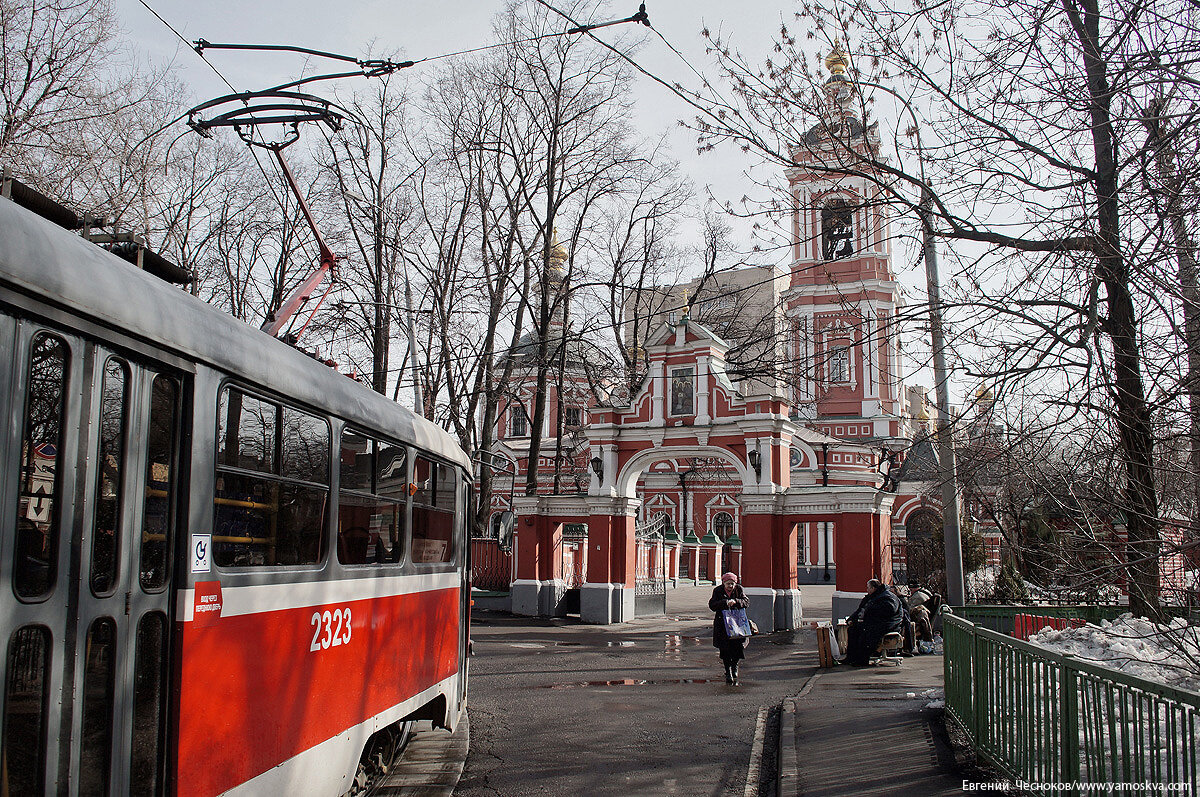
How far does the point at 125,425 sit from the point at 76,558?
586 millimetres

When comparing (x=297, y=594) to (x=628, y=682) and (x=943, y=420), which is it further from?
(x=628, y=682)

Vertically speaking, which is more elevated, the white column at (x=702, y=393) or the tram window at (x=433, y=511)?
the white column at (x=702, y=393)

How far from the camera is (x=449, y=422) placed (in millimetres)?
27047

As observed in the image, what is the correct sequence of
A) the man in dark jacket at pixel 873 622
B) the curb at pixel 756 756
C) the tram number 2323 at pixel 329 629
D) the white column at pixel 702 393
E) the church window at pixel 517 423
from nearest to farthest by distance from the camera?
the tram number 2323 at pixel 329 629 → the curb at pixel 756 756 → the man in dark jacket at pixel 873 622 → the white column at pixel 702 393 → the church window at pixel 517 423

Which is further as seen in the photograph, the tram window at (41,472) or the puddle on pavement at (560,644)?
the puddle on pavement at (560,644)

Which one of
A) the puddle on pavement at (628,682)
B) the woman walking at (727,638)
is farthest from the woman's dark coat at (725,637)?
the puddle on pavement at (628,682)

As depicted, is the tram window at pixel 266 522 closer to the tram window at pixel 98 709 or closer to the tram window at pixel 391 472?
the tram window at pixel 98 709

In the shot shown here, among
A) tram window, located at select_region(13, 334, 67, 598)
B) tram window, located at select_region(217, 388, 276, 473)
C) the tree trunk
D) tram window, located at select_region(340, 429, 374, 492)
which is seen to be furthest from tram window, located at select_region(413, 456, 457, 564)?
the tree trunk

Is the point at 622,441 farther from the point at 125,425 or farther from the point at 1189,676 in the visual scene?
the point at 125,425

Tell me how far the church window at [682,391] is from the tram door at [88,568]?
22.1 m

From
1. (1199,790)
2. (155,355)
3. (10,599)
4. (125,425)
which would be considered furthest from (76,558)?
(1199,790)

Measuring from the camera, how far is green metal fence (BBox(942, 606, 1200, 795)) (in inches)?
176

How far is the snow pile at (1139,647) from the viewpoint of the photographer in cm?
664

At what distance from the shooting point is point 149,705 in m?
4.16
